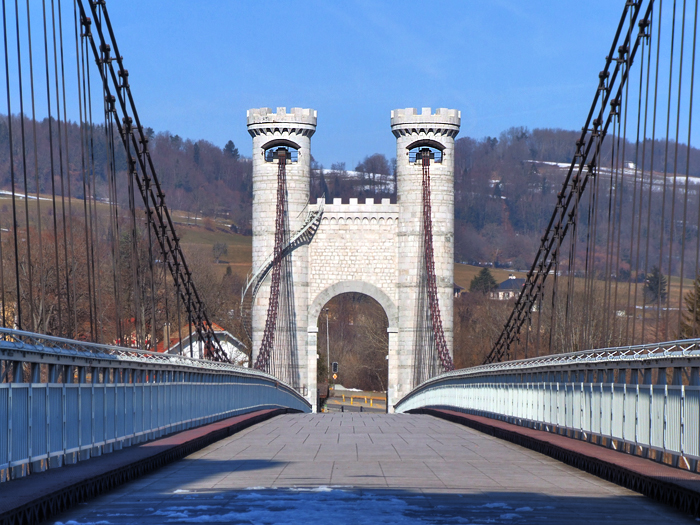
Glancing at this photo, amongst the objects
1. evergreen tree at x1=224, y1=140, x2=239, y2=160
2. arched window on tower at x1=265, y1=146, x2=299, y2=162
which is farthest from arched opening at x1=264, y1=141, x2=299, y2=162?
evergreen tree at x1=224, y1=140, x2=239, y2=160

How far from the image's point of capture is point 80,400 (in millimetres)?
9031

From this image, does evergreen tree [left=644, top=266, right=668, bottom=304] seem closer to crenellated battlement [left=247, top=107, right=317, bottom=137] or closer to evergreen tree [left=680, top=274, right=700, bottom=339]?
evergreen tree [left=680, top=274, right=700, bottom=339]

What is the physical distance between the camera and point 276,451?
41.0ft

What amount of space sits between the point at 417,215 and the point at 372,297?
4211 mm

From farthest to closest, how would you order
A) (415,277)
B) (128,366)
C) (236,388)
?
(415,277)
(236,388)
(128,366)

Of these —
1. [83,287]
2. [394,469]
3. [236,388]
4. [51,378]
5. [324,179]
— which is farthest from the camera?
[324,179]

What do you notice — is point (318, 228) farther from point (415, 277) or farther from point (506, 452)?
point (506, 452)

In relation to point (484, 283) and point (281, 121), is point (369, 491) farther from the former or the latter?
point (484, 283)

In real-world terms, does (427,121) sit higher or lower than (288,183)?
higher

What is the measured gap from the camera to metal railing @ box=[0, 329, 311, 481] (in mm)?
7383

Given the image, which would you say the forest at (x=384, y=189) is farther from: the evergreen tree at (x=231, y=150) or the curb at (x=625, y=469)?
the curb at (x=625, y=469)

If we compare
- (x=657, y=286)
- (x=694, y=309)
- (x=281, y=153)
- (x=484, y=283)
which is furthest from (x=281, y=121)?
→ (x=484, y=283)

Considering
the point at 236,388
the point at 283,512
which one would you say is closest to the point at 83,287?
the point at 236,388

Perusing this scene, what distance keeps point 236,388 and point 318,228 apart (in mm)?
28487
